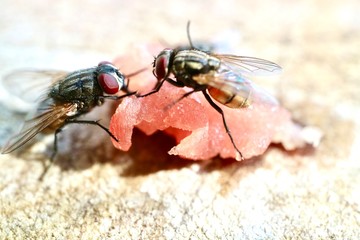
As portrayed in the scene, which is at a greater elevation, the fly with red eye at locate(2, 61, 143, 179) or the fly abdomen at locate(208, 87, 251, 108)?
the fly abdomen at locate(208, 87, 251, 108)

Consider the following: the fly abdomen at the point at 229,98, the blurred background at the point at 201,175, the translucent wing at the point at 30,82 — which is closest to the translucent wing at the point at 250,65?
the fly abdomen at the point at 229,98

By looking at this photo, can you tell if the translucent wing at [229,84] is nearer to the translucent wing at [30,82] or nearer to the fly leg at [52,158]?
the fly leg at [52,158]

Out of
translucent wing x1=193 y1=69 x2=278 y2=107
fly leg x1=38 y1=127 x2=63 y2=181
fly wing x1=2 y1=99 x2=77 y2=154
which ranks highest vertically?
translucent wing x1=193 y1=69 x2=278 y2=107

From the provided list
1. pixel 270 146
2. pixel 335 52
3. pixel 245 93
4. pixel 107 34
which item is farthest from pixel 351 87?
pixel 107 34

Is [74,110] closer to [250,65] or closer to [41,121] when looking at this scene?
[41,121]

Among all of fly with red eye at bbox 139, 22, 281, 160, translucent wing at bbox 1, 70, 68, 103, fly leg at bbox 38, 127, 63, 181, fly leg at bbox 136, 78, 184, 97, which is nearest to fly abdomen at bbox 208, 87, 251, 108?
fly with red eye at bbox 139, 22, 281, 160

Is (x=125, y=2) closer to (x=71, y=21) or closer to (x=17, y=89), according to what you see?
(x=71, y=21)

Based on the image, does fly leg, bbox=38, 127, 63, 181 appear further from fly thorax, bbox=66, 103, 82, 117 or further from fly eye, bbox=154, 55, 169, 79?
fly eye, bbox=154, 55, 169, 79
